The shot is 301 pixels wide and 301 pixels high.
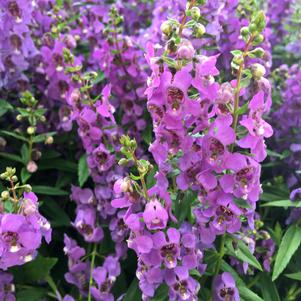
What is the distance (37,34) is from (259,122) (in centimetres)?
122

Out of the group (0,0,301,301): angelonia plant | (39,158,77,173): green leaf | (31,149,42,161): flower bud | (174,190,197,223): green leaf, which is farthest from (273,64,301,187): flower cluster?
(31,149,42,161): flower bud

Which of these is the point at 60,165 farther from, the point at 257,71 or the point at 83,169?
the point at 257,71

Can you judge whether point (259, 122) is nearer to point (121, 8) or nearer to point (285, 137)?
point (285, 137)

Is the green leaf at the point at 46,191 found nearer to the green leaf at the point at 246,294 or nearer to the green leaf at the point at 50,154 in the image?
the green leaf at the point at 50,154

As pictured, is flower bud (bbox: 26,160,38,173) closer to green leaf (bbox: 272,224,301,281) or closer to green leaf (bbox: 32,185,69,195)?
green leaf (bbox: 32,185,69,195)

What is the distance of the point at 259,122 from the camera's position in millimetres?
1276

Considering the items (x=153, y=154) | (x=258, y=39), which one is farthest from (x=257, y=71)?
(x=153, y=154)

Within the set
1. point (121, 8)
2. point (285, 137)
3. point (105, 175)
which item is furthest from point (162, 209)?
point (121, 8)

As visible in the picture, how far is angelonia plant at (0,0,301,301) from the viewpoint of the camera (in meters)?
1.27

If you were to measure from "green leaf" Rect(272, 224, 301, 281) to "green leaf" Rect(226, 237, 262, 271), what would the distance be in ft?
0.25

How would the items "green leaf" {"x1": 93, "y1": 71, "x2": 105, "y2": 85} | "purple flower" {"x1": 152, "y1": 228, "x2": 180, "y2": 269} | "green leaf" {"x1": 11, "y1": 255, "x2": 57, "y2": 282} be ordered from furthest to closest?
"green leaf" {"x1": 93, "y1": 71, "x2": 105, "y2": 85}
"green leaf" {"x1": 11, "y1": 255, "x2": 57, "y2": 282}
"purple flower" {"x1": 152, "y1": 228, "x2": 180, "y2": 269}

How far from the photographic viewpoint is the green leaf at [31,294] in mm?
1727

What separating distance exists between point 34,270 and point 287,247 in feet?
2.59

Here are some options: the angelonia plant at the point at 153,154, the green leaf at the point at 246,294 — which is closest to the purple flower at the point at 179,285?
the angelonia plant at the point at 153,154
